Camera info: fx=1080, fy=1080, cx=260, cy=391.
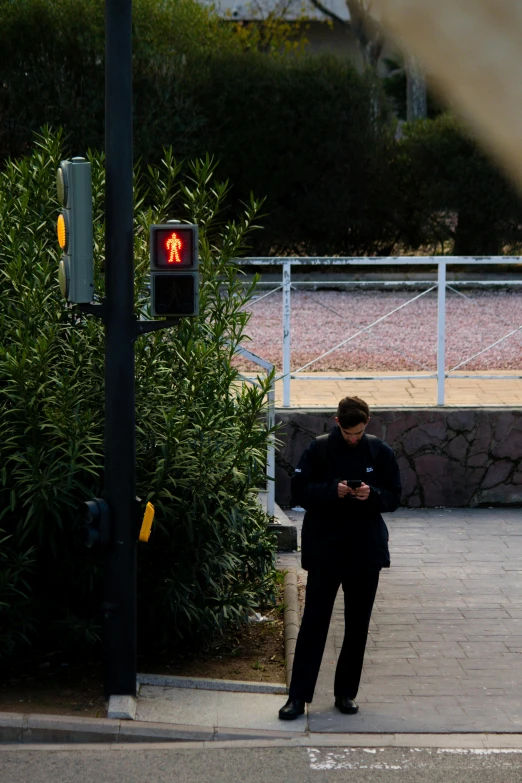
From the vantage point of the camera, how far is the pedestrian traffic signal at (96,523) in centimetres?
539

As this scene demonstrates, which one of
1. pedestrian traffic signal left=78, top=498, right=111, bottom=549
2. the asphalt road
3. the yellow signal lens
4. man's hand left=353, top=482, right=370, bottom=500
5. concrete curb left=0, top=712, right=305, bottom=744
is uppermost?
the yellow signal lens

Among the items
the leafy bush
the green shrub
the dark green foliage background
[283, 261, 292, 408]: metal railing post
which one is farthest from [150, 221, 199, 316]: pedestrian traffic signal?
the green shrub

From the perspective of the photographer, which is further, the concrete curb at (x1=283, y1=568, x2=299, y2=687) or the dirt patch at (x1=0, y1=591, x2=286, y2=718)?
the concrete curb at (x1=283, y1=568, x2=299, y2=687)

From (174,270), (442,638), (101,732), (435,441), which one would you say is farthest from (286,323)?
(101,732)

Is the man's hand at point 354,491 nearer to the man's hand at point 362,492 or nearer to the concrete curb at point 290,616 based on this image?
the man's hand at point 362,492

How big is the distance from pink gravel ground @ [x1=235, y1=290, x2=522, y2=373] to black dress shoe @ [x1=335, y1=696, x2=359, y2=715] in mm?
5412

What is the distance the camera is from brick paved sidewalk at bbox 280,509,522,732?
5.55 m

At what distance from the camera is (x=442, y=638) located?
661cm

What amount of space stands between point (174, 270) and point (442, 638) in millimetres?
2870

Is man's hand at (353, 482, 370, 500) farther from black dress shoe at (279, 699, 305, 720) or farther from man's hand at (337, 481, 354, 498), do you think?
black dress shoe at (279, 699, 305, 720)

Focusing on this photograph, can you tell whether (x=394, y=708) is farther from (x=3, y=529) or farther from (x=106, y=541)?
(x=3, y=529)

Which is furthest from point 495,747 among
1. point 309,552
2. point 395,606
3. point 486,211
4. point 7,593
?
point 486,211

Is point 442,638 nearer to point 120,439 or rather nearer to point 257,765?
point 257,765

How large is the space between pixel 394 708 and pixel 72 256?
9.35 feet
